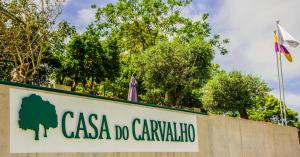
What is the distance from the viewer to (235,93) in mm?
36812

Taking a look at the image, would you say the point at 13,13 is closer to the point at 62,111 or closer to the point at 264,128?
the point at 264,128

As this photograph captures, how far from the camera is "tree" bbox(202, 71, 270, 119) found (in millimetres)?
36812

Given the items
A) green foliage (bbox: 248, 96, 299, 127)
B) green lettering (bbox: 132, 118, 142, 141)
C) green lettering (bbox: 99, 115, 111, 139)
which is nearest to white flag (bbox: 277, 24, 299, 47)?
green lettering (bbox: 132, 118, 142, 141)

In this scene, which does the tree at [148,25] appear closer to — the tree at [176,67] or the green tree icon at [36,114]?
the tree at [176,67]

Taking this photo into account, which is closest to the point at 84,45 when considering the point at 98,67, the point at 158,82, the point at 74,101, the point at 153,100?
the point at 98,67

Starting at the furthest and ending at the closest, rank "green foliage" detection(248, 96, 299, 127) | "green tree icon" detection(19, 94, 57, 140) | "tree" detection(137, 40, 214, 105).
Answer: "green foliage" detection(248, 96, 299, 127), "tree" detection(137, 40, 214, 105), "green tree icon" detection(19, 94, 57, 140)

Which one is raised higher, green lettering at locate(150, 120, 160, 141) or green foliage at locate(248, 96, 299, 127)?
green foliage at locate(248, 96, 299, 127)

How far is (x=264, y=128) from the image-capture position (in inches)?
742

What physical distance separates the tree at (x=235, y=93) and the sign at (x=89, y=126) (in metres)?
24.1

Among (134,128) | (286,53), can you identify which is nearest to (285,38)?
(286,53)

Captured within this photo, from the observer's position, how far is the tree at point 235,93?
121ft

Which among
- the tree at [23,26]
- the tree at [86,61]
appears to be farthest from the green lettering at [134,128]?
the tree at [86,61]

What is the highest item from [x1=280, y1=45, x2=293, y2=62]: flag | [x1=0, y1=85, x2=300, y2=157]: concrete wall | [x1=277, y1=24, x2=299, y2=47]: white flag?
[x1=277, y1=24, x2=299, y2=47]: white flag

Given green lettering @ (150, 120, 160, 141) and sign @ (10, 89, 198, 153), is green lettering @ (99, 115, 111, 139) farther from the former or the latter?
green lettering @ (150, 120, 160, 141)
